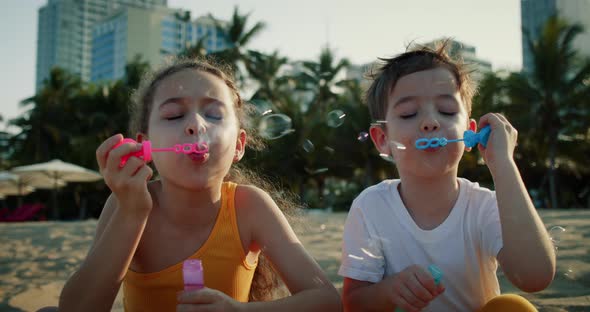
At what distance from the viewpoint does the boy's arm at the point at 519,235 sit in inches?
57.1

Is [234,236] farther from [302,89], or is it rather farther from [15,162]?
[15,162]

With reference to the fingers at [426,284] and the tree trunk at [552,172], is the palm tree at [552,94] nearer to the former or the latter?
the tree trunk at [552,172]

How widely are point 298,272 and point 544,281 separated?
2.34ft

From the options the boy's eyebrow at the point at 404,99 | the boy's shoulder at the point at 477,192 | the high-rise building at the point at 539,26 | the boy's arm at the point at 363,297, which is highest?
the high-rise building at the point at 539,26

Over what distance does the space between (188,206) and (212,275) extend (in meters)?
0.25

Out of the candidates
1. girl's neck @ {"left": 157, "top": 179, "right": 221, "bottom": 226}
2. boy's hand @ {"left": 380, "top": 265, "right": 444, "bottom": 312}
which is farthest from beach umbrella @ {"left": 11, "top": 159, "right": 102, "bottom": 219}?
boy's hand @ {"left": 380, "top": 265, "right": 444, "bottom": 312}

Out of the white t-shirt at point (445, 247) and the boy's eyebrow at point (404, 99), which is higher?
the boy's eyebrow at point (404, 99)

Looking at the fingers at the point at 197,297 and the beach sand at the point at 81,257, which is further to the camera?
the beach sand at the point at 81,257

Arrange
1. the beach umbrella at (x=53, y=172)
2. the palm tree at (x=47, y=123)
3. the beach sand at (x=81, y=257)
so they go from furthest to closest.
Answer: the palm tree at (x=47, y=123) → the beach umbrella at (x=53, y=172) → the beach sand at (x=81, y=257)

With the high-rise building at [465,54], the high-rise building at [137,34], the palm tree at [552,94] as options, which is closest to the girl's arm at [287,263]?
the high-rise building at [465,54]

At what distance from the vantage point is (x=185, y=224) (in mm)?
1719

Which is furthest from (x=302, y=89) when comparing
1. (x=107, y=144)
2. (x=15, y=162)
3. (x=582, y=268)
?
(x=107, y=144)

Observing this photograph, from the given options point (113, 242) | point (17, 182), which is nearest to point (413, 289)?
point (113, 242)

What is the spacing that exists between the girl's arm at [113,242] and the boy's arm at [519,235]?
1054 millimetres
